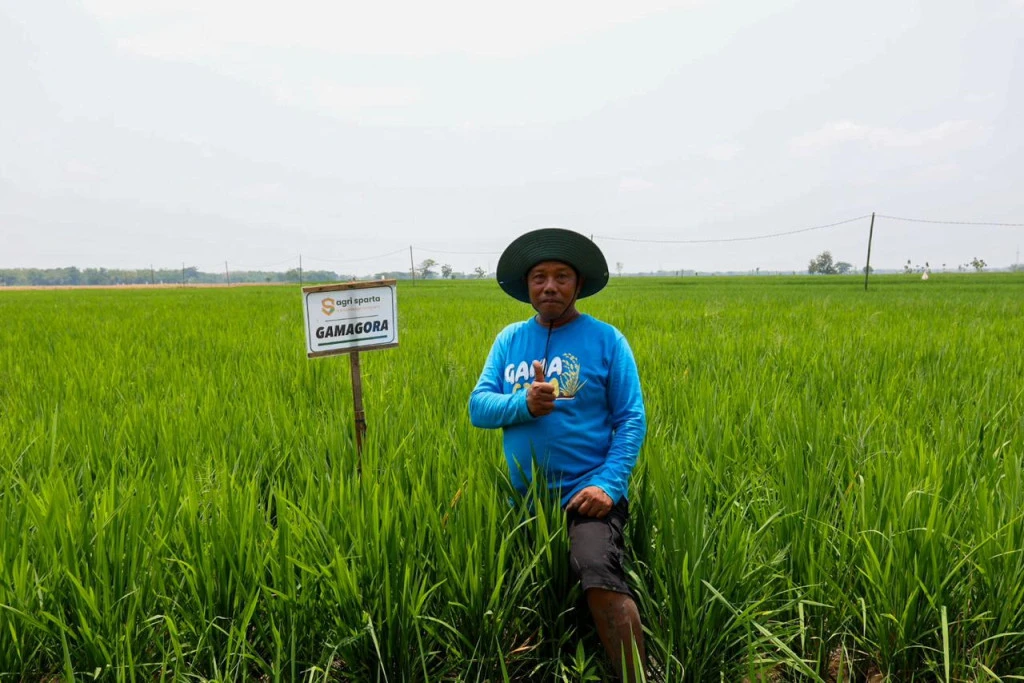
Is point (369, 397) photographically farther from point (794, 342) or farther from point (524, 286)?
point (794, 342)

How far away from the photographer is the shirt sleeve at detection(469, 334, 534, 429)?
1222 mm

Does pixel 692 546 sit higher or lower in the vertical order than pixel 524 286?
lower

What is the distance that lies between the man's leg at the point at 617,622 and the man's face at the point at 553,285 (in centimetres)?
61

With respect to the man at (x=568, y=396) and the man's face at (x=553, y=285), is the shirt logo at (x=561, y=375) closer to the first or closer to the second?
the man at (x=568, y=396)

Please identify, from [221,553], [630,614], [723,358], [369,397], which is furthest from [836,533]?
[723,358]

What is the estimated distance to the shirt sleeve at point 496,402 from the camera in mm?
1222

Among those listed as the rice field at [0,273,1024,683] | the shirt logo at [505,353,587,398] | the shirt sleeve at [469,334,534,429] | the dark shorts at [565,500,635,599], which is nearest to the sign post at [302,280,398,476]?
the rice field at [0,273,1024,683]

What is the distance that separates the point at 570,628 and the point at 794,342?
163 inches

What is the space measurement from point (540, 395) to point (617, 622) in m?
0.45

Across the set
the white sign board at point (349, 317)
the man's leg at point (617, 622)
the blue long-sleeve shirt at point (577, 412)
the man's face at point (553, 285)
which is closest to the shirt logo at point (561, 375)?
the blue long-sleeve shirt at point (577, 412)

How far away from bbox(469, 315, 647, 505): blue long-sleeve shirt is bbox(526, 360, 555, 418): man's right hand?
0.16ft

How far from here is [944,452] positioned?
1819 millimetres

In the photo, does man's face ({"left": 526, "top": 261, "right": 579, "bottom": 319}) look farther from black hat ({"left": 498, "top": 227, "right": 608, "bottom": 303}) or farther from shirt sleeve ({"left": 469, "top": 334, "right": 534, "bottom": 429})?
shirt sleeve ({"left": 469, "top": 334, "right": 534, "bottom": 429})

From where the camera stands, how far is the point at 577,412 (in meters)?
1.29
